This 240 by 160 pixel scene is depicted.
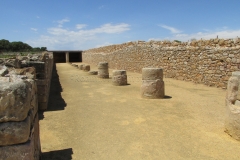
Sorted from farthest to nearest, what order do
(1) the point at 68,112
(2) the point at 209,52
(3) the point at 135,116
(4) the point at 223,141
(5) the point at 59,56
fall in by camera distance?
(5) the point at 59,56 → (2) the point at 209,52 → (1) the point at 68,112 → (3) the point at 135,116 → (4) the point at 223,141


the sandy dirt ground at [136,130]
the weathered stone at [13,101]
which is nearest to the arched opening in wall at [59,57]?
the sandy dirt ground at [136,130]

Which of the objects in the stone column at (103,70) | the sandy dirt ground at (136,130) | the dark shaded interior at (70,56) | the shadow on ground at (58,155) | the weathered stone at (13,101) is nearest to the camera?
→ the weathered stone at (13,101)

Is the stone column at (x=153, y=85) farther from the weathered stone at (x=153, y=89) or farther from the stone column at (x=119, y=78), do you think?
the stone column at (x=119, y=78)

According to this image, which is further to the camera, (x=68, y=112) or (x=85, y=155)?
(x=68, y=112)

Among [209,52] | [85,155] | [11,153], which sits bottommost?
[85,155]

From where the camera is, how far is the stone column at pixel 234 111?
13.2 feet

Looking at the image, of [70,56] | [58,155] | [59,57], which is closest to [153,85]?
[58,155]

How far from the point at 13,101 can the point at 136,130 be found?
3.12m

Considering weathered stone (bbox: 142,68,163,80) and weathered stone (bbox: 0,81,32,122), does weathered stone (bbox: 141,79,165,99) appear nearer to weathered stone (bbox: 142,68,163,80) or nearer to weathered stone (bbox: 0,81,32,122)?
weathered stone (bbox: 142,68,163,80)

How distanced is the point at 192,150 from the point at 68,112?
3918 millimetres

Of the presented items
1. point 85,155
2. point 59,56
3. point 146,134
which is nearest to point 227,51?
point 146,134

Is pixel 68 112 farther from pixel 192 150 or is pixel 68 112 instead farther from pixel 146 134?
pixel 192 150

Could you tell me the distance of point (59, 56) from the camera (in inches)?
1746

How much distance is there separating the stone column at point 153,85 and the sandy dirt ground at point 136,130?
0.38m
